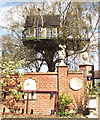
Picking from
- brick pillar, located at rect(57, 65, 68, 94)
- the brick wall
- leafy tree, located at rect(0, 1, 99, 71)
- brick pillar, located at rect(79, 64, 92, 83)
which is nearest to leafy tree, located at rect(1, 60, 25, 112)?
the brick wall

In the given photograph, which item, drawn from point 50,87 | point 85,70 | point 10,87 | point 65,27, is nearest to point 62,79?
point 50,87

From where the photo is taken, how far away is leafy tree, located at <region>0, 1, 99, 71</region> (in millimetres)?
8578

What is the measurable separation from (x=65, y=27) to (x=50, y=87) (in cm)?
377

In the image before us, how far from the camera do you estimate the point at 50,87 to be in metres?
6.54

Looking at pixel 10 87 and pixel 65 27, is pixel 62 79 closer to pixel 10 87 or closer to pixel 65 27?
pixel 10 87

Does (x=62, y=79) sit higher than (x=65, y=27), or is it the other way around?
(x=65, y=27)

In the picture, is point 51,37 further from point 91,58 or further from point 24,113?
point 24,113

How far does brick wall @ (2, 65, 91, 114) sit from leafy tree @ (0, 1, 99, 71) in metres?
2.60

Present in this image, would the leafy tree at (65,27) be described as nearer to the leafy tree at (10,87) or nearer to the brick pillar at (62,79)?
the brick pillar at (62,79)

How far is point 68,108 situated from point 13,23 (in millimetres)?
6211

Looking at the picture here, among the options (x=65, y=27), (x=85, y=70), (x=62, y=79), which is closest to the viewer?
(x=62, y=79)

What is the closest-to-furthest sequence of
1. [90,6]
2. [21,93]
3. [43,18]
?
[21,93], [90,6], [43,18]

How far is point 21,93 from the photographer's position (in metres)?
6.35

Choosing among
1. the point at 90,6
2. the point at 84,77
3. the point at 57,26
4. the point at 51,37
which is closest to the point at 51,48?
the point at 51,37
